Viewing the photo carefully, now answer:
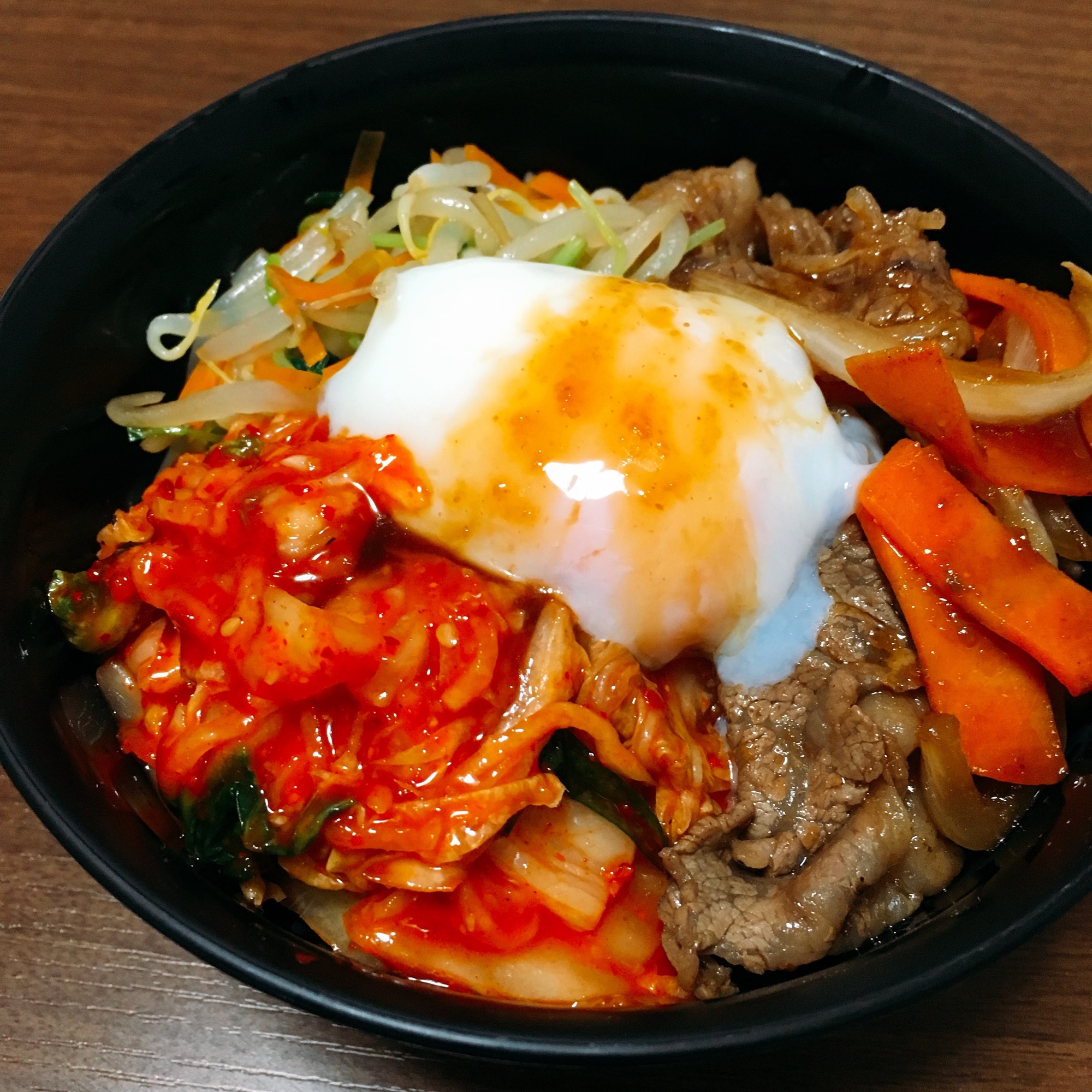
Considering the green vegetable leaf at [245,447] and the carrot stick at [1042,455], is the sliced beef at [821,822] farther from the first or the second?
the green vegetable leaf at [245,447]

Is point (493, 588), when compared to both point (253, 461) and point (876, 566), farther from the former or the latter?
point (876, 566)

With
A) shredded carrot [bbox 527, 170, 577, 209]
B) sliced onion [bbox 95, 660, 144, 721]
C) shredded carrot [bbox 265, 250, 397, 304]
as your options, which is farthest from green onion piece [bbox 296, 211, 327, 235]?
sliced onion [bbox 95, 660, 144, 721]

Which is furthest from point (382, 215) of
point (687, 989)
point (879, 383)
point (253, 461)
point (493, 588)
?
point (687, 989)

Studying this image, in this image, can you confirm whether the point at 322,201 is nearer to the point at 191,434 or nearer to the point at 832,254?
the point at 191,434

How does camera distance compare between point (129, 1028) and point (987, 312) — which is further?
point (987, 312)

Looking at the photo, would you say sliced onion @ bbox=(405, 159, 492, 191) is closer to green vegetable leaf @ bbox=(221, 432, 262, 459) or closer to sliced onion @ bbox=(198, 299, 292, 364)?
sliced onion @ bbox=(198, 299, 292, 364)

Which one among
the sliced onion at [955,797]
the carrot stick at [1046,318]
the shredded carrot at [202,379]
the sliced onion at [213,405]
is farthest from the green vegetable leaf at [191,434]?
the carrot stick at [1046,318]
